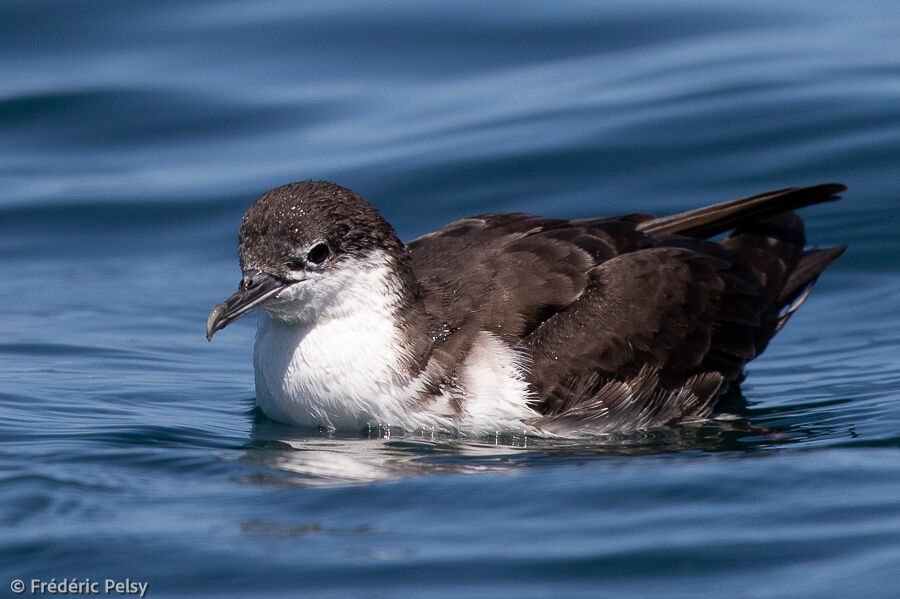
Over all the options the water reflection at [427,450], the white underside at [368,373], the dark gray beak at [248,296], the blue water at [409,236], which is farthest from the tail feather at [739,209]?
the dark gray beak at [248,296]

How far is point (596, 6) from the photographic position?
14555 millimetres

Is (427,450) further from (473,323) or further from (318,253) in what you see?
(318,253)

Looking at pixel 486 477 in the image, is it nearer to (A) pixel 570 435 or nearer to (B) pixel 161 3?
(A) pixel 570 435

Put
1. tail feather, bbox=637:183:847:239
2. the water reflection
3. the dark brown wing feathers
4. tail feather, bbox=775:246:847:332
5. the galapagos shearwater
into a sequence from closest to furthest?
the water reflection → the galapagos shearwater → the dark brown wing feathers → tail feather, bbox=637:183:847:239 → tail feather, bbox=775:246:847:332

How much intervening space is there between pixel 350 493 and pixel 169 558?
100cm

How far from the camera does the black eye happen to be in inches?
285

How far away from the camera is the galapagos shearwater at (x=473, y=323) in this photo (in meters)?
7.28

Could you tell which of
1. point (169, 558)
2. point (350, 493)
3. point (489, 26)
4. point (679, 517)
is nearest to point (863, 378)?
point (679, 517)

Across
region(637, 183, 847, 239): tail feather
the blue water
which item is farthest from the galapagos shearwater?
region(637, 183, 847, 239): tail feather

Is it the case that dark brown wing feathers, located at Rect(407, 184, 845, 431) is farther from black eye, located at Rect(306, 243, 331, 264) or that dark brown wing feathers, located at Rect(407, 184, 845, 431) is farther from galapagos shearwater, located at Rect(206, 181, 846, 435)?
black eye, located at Rect(306, 243, 331, 264)

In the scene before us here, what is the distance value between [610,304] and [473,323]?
77cm

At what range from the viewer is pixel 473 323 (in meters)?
7.43

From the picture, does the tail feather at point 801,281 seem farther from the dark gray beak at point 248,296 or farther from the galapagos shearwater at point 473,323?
the dark gray beak at point 248,296

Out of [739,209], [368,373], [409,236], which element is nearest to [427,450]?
[368,373]
